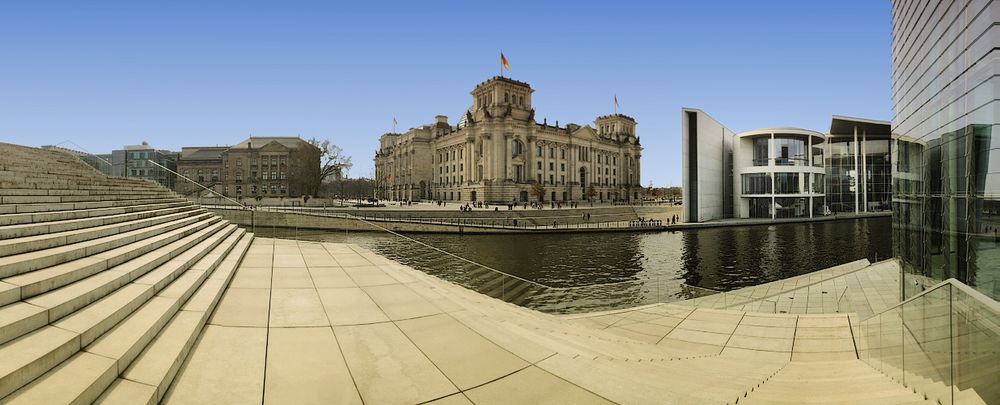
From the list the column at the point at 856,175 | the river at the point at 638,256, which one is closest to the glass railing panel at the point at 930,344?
the river at the point at 638,256

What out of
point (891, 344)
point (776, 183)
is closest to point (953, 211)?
point (891, 344)

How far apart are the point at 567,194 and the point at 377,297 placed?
97762 mm

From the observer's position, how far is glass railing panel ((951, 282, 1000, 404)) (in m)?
4.90

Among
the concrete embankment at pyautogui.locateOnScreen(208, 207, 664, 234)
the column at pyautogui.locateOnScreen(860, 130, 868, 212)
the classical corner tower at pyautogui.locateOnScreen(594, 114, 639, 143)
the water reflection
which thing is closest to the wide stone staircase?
the water reflection

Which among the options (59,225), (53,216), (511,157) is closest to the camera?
(59,225)

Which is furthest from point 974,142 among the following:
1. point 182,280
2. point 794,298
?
point 182,280

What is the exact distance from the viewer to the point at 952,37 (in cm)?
945

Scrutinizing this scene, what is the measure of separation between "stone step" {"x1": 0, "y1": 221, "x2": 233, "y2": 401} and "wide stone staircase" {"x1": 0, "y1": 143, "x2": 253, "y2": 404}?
0.01 m

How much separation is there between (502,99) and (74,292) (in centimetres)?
9162

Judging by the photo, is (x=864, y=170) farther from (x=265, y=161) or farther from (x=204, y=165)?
(x=204, y=165)

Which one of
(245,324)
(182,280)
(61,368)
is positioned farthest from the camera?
(182,280)

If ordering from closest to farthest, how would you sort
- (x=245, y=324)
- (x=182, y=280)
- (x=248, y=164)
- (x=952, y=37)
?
(x=245, y=324) → (x=182, y=280) → (x=952, y=37) → (x=248, y=164)

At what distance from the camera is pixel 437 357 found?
5328mm

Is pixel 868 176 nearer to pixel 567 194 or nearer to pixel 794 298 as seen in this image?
pixel 567 194
